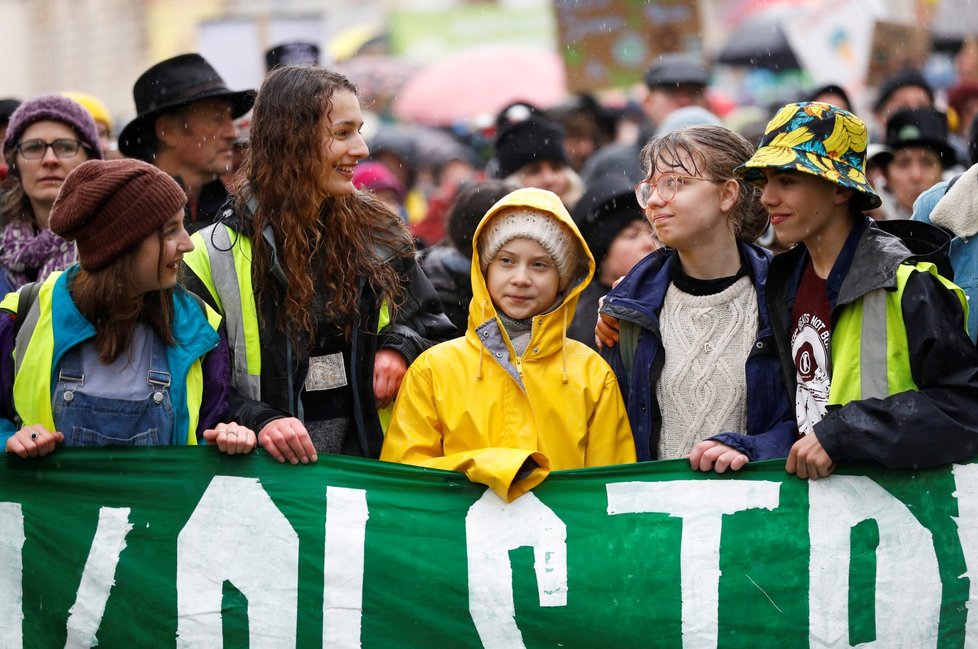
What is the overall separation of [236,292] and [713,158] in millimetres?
1646

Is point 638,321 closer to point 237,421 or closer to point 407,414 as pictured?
point 407,414

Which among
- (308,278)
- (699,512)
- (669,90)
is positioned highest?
(669,90)

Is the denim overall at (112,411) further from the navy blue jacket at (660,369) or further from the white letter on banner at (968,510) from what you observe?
the white letter on banner at (968,510)

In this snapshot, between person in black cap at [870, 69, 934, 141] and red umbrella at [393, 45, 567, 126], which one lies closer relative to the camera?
person in black cap at [870, 69, 934, 141]

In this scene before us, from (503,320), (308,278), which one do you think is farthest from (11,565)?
(503,320)

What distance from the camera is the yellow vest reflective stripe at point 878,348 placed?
13.1 feet

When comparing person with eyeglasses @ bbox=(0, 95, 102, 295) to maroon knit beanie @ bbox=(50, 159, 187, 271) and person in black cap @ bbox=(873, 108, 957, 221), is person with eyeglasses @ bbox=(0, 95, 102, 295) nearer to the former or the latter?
maroon knit beanie @ bbox=(50, 159, 187, 271)

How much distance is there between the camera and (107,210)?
4.15m

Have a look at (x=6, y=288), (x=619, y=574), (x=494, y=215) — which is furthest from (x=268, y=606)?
(x=6, y=288)

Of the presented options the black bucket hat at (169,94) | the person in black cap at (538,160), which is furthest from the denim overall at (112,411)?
the person in black cap at (538,160)

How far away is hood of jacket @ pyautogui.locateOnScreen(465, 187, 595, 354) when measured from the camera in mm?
4562

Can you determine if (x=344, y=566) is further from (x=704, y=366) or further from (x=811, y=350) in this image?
(x=811, y=350)

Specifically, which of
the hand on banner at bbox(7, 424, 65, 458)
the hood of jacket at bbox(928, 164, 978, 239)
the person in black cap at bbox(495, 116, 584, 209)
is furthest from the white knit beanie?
the person in black cap at bbox(495, 116, 584, 209)

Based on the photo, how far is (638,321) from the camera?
15.0 feet
